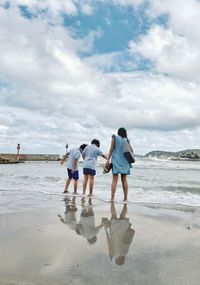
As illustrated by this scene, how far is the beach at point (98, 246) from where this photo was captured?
10.6ft

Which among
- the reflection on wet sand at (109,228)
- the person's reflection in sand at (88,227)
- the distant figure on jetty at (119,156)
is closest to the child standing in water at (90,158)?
the distant figure on jetty at (119,156)

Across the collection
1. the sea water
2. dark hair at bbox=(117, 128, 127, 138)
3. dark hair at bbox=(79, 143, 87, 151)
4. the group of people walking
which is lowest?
the sea water

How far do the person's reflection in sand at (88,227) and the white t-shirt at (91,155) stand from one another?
3.79 meters

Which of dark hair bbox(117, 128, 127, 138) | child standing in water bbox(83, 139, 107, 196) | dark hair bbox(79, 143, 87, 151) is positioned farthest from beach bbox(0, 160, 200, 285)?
dark hair bbox(79, 143, 87, 151)

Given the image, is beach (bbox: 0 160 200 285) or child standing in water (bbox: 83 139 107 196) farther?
child standing in water (bbox: 83 139 107 196)

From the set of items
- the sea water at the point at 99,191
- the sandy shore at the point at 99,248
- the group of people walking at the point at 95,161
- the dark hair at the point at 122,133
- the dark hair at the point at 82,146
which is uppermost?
the dark hair at the point at 122,133

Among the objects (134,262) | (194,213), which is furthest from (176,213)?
(134,262)

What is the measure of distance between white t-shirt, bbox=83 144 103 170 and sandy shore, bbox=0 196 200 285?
390 centimetres

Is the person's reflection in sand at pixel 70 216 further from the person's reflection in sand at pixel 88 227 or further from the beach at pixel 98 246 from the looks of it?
the person's reflection in sand at pixel 88 227

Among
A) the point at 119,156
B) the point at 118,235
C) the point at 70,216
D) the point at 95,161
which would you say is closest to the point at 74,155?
the point at 95,161

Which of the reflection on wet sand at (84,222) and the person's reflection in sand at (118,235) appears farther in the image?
the reflection on wet sand at (84,222)

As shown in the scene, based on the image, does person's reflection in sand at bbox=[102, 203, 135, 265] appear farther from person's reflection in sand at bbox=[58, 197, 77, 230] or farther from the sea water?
the sea water

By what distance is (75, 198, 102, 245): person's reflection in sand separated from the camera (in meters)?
4.75

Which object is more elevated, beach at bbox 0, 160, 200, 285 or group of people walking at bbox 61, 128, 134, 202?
group of people walking at bbox 61, 128, 134, 202
